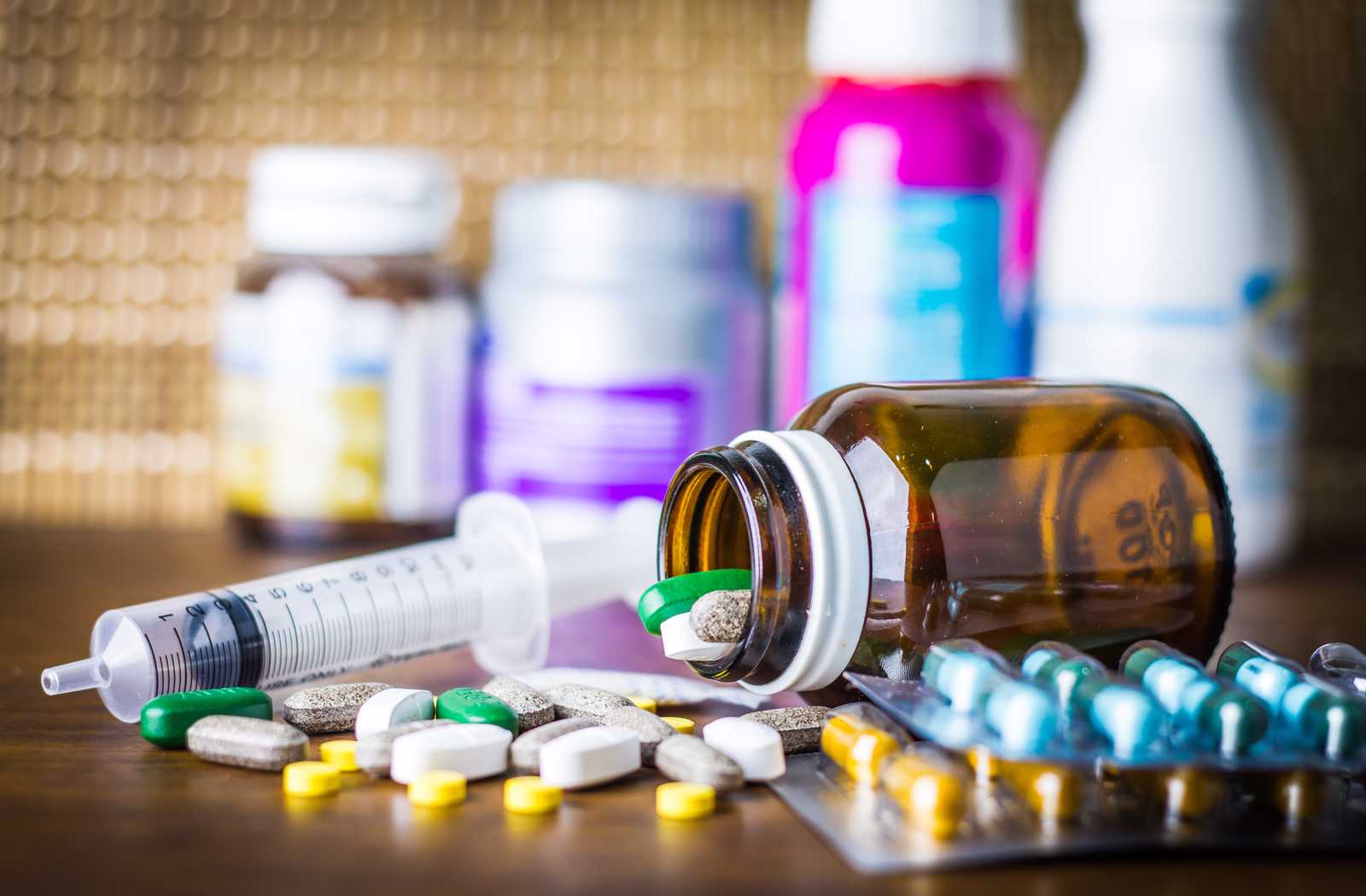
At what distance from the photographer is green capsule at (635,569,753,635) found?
0.51 meters

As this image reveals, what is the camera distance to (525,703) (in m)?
0.51

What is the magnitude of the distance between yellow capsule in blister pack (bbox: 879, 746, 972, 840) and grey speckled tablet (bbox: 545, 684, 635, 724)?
119 millimetres

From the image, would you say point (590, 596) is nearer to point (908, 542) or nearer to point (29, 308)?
point (908, 542)

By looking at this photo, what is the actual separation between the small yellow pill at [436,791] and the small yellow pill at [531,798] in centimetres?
2

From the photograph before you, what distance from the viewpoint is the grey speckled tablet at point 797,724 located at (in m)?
0.49

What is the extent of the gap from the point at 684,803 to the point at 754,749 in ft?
0.13

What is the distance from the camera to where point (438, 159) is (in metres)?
0.87

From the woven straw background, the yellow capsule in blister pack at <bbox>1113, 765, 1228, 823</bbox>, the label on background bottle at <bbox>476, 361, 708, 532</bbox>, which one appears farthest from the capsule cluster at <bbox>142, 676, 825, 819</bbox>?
the woven straw background

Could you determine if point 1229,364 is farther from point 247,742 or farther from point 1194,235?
point 247,742

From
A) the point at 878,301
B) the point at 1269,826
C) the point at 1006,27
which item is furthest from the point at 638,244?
the point at 1269,826

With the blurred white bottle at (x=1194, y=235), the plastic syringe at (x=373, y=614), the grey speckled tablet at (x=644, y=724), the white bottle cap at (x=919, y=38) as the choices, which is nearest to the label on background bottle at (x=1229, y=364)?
the blurred white bottle at (x=1194, y=235)

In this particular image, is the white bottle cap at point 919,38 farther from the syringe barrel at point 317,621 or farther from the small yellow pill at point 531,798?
the small yellow pill at point 531,798

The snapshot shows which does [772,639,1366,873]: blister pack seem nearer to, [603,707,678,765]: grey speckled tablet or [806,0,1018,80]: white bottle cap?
[603,707,678,765]: grey speckled tablet

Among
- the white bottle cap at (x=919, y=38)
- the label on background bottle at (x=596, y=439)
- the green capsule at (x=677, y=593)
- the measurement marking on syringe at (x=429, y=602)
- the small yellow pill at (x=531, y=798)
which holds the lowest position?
the small yellow pill at (x=531, y=798)
